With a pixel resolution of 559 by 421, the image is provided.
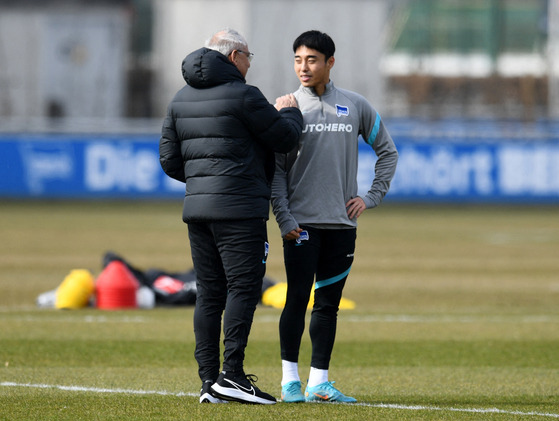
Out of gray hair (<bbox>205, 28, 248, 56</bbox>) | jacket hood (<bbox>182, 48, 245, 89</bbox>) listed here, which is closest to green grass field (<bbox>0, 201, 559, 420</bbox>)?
jacket hood (<bbox>182, 48, 245, 89</bbox>)

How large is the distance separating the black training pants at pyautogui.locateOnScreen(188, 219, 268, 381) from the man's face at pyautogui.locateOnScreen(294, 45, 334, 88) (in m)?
0.91

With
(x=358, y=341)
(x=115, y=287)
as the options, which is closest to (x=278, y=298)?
(x=115, y=287)

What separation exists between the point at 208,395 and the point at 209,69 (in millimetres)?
1838

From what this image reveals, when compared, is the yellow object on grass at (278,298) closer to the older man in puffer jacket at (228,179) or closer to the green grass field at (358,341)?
the green grass field at (358,341)

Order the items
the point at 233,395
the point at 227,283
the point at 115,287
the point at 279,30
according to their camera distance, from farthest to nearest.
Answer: the point at 279,30
the point at 115,287
the point at 227,283
the point at 233,395

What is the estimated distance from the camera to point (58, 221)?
78.0 feet

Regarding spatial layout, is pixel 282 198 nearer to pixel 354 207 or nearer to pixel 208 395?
pixel 354 207

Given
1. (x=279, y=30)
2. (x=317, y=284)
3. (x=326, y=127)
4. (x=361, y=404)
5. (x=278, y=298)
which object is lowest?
(x=278, y=298)

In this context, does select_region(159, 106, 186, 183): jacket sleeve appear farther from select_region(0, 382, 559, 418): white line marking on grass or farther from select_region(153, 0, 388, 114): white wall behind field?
select_region(153, 0, 388, 114): white wall behind field

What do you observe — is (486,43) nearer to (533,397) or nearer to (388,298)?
(388,298)

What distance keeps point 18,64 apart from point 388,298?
29.6 meters

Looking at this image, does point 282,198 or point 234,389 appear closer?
point 234,389

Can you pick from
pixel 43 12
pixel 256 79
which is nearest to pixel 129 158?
pixel 256 79

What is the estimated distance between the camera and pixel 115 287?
11.5 meters
